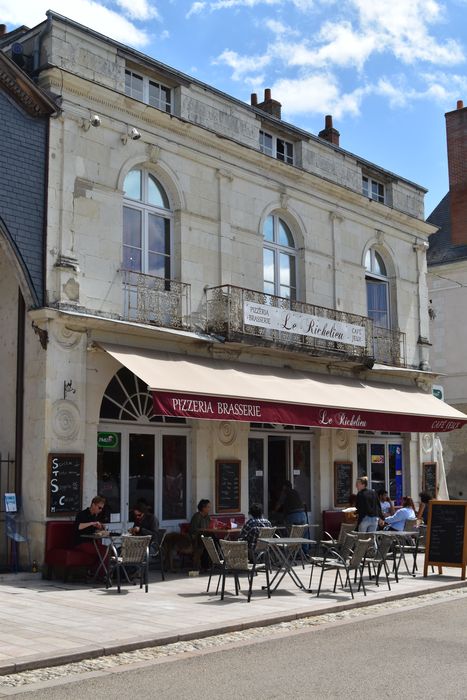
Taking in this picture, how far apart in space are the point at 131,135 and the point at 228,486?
6.01 m

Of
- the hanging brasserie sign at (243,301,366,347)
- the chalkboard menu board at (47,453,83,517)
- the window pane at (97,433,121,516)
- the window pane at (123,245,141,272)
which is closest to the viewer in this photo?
the chalkboard menu board at (47,453,83,517)

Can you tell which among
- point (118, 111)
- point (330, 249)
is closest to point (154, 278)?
point (118, 111)

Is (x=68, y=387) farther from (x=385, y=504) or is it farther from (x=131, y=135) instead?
(x=385, y=504)

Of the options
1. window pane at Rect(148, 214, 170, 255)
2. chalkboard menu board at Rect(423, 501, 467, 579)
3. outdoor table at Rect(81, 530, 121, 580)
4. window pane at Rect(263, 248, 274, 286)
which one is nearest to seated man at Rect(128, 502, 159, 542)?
outdoor table at Rect(81, 530, 121, 580)

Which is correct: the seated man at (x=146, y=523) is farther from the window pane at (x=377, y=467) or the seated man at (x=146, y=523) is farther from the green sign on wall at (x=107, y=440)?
the window pane at (x=377, y=467)

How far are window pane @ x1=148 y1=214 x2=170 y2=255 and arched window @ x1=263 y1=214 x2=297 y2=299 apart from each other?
250cm

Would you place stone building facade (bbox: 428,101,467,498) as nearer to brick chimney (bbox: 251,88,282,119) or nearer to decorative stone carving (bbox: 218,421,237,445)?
brick chimney (bbox: 251,88,282,119)

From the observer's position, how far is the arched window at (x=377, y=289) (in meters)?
19.4

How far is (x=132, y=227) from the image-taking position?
46.3 ft

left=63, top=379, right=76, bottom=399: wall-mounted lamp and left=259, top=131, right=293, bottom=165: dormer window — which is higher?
left=259, top=131, right=293, bottom=165: dormer window

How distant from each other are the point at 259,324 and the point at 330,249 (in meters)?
3.82

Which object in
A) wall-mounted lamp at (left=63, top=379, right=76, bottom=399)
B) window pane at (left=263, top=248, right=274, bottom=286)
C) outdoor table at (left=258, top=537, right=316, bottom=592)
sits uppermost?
window pane at (left=263, top=248, right=274, bottom=286)

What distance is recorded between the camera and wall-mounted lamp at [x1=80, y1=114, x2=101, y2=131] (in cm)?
1302

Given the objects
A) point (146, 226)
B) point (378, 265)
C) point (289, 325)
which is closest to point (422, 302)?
point (378, 265)
